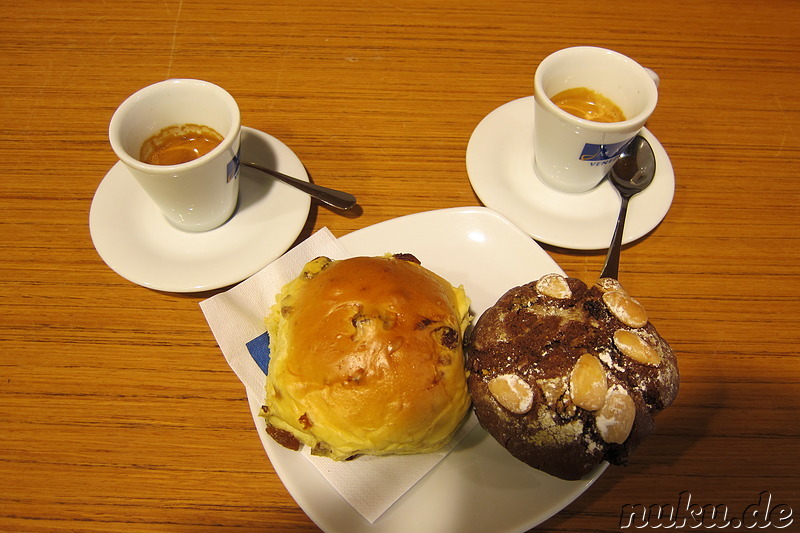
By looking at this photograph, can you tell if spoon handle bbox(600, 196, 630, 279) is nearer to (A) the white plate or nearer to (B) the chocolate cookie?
(B) the chocolate cookie

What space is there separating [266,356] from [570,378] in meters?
0.70

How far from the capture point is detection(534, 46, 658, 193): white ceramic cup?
1.35 metres

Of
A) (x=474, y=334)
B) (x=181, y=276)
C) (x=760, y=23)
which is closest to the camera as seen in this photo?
(x=474, y=334)

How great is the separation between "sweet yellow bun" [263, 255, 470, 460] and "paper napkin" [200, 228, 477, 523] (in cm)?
5

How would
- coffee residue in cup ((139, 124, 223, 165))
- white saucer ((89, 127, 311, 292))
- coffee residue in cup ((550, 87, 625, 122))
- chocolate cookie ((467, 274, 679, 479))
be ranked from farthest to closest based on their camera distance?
coffee residue in cup ((550, 87, 625, 122)), coffee residue in cup ((139, 124, 223, 165)), white saucer ((89, 127, 311, 292)), chocolate cookie ((467, 274, 679, 479))

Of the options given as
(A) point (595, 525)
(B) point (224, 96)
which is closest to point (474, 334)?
(A) point (595, 525)

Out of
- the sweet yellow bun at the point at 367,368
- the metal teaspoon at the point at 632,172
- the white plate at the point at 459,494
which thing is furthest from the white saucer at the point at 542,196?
the white plate at the point at 459,494

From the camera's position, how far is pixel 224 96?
4.48ft

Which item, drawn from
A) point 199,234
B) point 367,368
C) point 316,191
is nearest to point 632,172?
point 316,191

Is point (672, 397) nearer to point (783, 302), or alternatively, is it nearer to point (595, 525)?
point (595, 525)

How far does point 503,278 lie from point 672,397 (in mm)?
472

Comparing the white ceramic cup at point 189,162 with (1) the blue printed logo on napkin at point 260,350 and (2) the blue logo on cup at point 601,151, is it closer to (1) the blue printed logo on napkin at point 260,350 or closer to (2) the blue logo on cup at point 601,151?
(1) the blue printed logo on napkin at point 260,350

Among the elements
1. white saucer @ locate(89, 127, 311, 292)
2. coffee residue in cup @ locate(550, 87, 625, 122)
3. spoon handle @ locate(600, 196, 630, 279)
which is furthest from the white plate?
coffee residue in cup @ locate(550, 87, 625, 122)

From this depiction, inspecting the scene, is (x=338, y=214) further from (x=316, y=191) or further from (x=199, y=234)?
(x=199, y=234)
